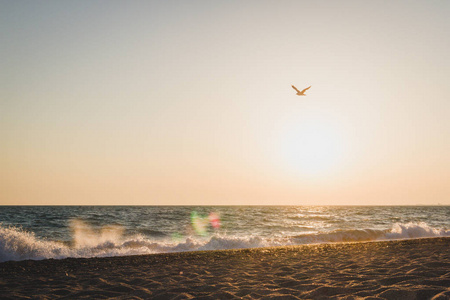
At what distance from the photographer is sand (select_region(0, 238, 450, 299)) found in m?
6.93

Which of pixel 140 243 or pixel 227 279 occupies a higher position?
pixel 227 279

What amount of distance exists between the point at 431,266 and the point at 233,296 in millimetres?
6366

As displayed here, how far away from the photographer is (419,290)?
6.51 meters

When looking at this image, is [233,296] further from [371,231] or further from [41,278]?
[371,231]

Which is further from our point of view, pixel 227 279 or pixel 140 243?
pixel 140 243

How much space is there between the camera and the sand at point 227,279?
22.7 feet

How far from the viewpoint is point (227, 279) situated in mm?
8695

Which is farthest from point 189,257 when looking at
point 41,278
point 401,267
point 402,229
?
point 402,229

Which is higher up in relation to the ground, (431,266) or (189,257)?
(431,266)

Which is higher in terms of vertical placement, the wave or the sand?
the sand

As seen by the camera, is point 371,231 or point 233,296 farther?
point 371,231

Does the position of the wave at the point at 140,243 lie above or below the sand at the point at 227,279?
below

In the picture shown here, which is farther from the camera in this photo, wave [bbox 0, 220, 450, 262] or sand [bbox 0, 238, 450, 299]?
wave [bbox 0, 220, 450, 262]

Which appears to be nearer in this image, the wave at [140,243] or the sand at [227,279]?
the sand at [227,279]
